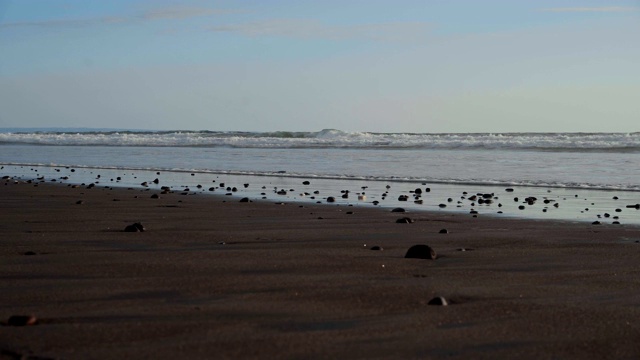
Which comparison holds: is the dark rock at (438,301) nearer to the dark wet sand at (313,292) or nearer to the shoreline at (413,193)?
the dark wet sand at (313,292)

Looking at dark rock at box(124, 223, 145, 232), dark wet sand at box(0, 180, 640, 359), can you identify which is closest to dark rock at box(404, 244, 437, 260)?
dark wet sand at box(0, 180, 640, 359)

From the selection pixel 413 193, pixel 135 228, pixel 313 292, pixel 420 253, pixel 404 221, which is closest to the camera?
pixel 313 292

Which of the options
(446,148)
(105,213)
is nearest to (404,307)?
(105,213)

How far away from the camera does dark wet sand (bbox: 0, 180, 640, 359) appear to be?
3.05m

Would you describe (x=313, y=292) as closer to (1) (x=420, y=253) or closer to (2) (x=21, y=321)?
(2) (x=21, y=321)

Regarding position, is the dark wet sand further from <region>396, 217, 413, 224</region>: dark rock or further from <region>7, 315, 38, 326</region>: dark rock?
<region>396, 217, 413, 224</region>: dark rock

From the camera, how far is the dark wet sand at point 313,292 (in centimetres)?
305

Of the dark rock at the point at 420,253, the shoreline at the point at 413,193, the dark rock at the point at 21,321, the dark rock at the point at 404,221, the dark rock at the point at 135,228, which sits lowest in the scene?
the shoreline at the point at 413,193

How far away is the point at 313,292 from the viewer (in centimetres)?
407

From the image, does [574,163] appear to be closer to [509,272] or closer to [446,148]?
[446,148]

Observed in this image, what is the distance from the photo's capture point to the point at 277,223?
8031 millimetres

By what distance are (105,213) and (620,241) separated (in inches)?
199

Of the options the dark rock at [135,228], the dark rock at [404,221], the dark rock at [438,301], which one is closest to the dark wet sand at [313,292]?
the dark rock at [438,301]

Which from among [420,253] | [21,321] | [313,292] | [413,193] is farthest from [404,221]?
[21,321]
